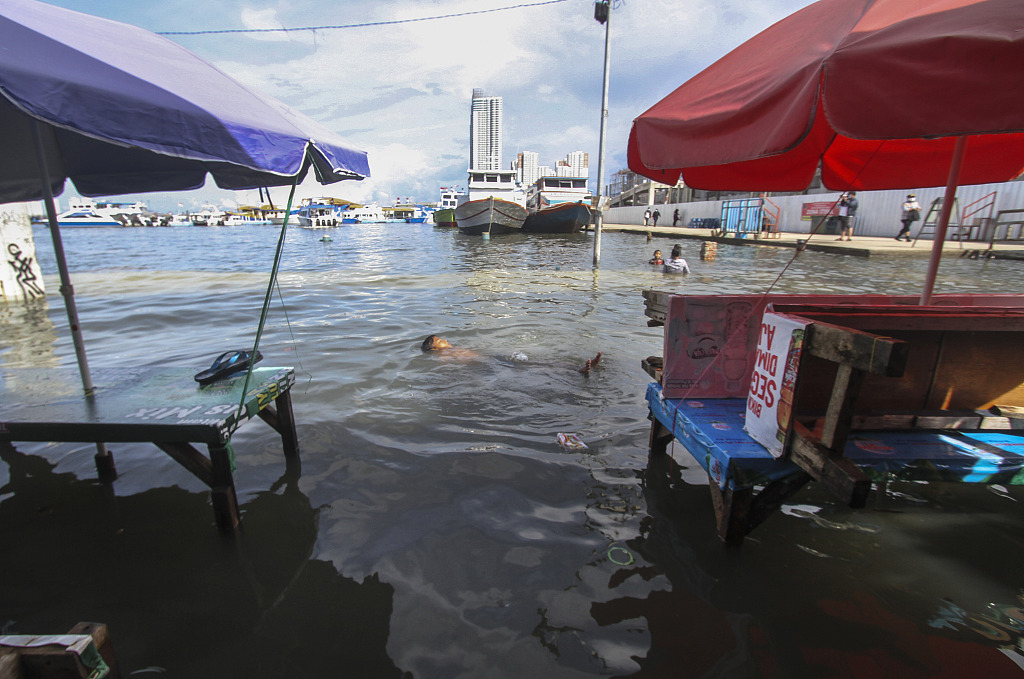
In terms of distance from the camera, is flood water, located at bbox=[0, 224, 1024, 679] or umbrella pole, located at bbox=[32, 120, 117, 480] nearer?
flood water, located at bbox=[0, 224, 1024, 679]

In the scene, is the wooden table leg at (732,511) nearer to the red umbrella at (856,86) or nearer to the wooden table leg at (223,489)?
the red umbrella at (856,86)

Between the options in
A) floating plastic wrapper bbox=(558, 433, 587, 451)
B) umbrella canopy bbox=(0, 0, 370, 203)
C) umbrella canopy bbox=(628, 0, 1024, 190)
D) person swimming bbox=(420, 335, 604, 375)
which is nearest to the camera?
umbrella canopy bbox=(628, 0, 1024, 190)

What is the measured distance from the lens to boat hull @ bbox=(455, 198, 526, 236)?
33938 millimetres

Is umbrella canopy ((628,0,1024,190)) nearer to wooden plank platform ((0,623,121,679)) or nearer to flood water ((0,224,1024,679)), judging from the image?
flood water ((0,224,1024,679))

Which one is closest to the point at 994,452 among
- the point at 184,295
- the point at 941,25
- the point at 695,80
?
the point at 941,25

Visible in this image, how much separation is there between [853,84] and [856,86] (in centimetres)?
1

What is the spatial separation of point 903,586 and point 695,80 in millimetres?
3137

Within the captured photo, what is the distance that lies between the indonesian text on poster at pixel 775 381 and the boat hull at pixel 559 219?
33.2m

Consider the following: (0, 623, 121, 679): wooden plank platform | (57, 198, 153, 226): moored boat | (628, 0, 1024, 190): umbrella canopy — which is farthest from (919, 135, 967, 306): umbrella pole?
(57, 198, 153, 226): moored boat

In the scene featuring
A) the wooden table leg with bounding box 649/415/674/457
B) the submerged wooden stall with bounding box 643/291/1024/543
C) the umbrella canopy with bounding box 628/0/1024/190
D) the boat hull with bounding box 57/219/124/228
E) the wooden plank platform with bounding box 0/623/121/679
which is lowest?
the boat hull with bounding box 57/219/124/228

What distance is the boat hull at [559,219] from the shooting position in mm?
34719

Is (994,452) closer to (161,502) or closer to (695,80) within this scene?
(695,80)

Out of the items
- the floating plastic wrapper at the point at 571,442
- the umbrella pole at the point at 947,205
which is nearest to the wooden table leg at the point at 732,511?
the floating plastic wrapper at the point at 571,442

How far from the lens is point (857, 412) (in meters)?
2.59
